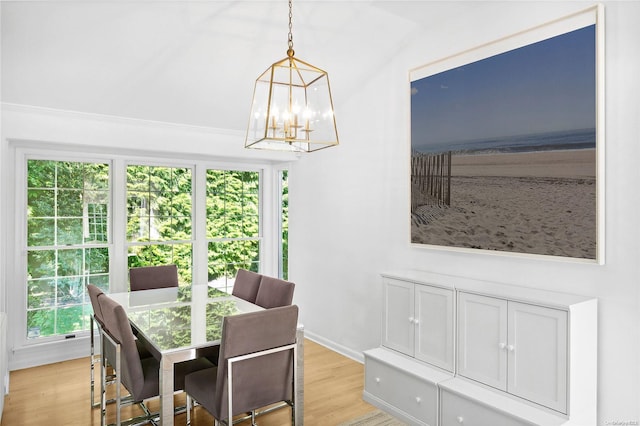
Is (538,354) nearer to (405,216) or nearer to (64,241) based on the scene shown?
(405,216)

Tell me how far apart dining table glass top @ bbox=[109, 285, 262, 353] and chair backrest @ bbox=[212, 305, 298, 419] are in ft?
0.71

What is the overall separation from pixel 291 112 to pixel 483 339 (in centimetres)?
182

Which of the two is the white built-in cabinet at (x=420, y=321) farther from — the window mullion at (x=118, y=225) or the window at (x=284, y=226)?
the window mullion at (x=118, y=225)

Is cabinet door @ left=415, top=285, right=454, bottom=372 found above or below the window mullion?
below

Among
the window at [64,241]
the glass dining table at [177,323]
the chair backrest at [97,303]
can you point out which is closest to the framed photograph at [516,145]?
the glass dining table at [177,323]

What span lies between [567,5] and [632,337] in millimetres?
1931

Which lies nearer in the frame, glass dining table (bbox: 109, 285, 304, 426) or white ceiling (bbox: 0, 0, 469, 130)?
glass dining table (bbox: 109, 285, 304, 426)

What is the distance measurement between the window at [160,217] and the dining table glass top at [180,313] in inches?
40.5

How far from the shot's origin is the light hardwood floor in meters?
2.99

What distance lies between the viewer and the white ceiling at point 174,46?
276 cm

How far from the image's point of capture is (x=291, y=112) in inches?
88.2

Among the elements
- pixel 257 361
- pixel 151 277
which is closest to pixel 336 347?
pixel 151 277

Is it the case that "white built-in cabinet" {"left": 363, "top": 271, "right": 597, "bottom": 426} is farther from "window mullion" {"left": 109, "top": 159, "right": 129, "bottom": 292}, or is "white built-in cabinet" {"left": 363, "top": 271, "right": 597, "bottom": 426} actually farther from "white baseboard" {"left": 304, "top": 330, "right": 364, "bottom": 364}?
"window mullion" {"left": 109, "top": 159, "right": 129, "bottom": 292}

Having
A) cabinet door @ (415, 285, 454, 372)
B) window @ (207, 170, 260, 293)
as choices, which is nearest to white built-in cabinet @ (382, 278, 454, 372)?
cabinet door @ (415, 285, 454, 372)
